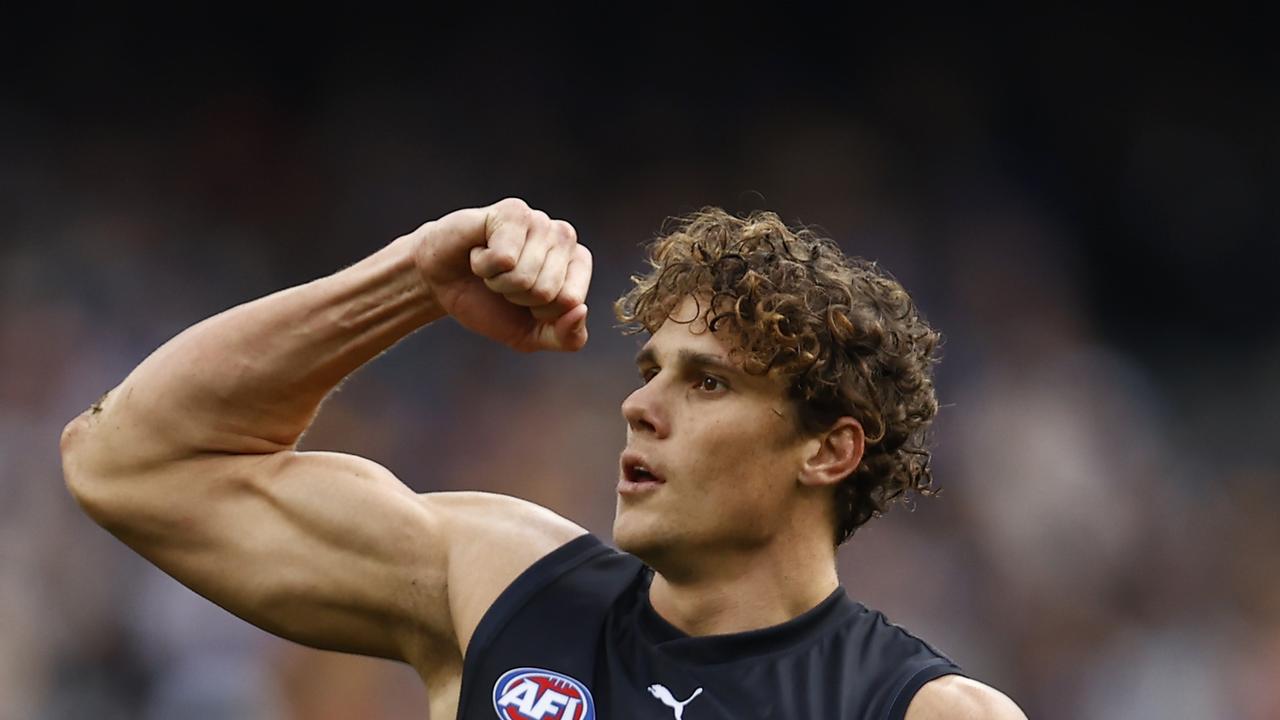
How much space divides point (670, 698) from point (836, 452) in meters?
0.65

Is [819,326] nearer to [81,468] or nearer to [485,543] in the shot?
[485,543]

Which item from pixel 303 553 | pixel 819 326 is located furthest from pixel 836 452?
pixel 303 553

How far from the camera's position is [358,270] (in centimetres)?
310

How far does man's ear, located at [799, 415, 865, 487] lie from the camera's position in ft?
10.5

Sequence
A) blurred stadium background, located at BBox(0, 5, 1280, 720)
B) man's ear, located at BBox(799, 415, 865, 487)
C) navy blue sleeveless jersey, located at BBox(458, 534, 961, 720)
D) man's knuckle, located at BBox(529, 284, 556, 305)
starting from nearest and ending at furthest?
man's knuckle, located at BBox(529, 284, 556, 305) → navy blue sleeveless jersey, located at BBox(458, 534, 961, 720) → man's ear, located at BBox(799, 415, 865, 487) → blurred stadium background, located at BBox(0, 5, 1280, 720)

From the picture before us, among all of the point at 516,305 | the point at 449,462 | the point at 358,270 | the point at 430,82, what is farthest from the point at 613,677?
the point at 430,82

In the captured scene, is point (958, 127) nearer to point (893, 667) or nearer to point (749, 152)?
point (749, 152)

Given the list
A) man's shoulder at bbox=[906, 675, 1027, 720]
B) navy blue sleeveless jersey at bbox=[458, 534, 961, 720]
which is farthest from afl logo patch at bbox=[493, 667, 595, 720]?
man's shoulder at bbox=[906, 675, 1027, 720]

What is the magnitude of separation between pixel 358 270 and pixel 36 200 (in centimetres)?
431

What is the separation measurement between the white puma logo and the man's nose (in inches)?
19.9

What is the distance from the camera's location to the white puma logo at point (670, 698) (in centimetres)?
298

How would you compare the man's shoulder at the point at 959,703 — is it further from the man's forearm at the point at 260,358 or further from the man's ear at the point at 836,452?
the man's forearm at the point at 260,358

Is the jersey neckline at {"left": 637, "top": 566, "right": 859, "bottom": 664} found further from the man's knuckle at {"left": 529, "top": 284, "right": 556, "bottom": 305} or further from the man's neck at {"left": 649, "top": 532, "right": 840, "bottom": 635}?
the man's knuckle at {"left": 529, "top": 284, "right": 556, "bottom": 305}

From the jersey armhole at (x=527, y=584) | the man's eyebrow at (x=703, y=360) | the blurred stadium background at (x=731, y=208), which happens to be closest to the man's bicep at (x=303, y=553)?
the jersey armhole at (x=527, y=584)
